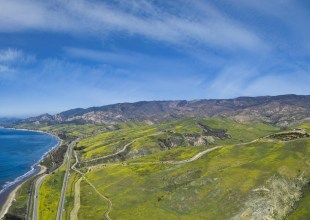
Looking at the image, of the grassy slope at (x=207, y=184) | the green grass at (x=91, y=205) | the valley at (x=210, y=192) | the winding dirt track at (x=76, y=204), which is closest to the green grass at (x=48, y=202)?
the valley at (x=210, y=192)

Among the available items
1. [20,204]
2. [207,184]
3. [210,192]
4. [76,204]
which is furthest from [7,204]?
[210,192]

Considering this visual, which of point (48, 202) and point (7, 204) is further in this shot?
point (7, 204)

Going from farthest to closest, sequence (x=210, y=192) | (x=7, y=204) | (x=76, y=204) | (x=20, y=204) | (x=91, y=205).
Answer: (x=7, y=204), (x=20, y=204), (x=76, y=204), (x=91, y=205), (x=210, y=192)

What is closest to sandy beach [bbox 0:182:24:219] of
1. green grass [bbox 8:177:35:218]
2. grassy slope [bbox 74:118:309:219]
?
green grass [bbox 8:177:35:218]

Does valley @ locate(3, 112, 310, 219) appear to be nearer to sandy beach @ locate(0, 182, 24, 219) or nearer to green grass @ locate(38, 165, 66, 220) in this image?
green grass @ locate(38, 165, 66, 220)

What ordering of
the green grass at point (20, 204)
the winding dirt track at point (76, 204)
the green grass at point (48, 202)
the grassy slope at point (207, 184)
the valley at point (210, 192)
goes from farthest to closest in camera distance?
the green grass at point (20, 204), the green grass at point (48, 202), the winding dirt track at point (76, 204), the grassy slope at point (207, 184), the valley at point (210, 192)

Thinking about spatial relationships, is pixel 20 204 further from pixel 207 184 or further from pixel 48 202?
pixel 207 184

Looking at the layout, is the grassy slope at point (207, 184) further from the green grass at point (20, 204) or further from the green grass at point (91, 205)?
the green grass at point (20, 204)

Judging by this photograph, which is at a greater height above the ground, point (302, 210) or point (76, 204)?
point (302, 210)

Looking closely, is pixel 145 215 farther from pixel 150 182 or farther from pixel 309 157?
pixel 309 157

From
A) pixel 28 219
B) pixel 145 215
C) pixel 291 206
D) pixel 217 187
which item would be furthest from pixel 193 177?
pixel 28 219

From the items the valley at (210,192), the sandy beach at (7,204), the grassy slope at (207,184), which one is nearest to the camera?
the valley at (210,192)
